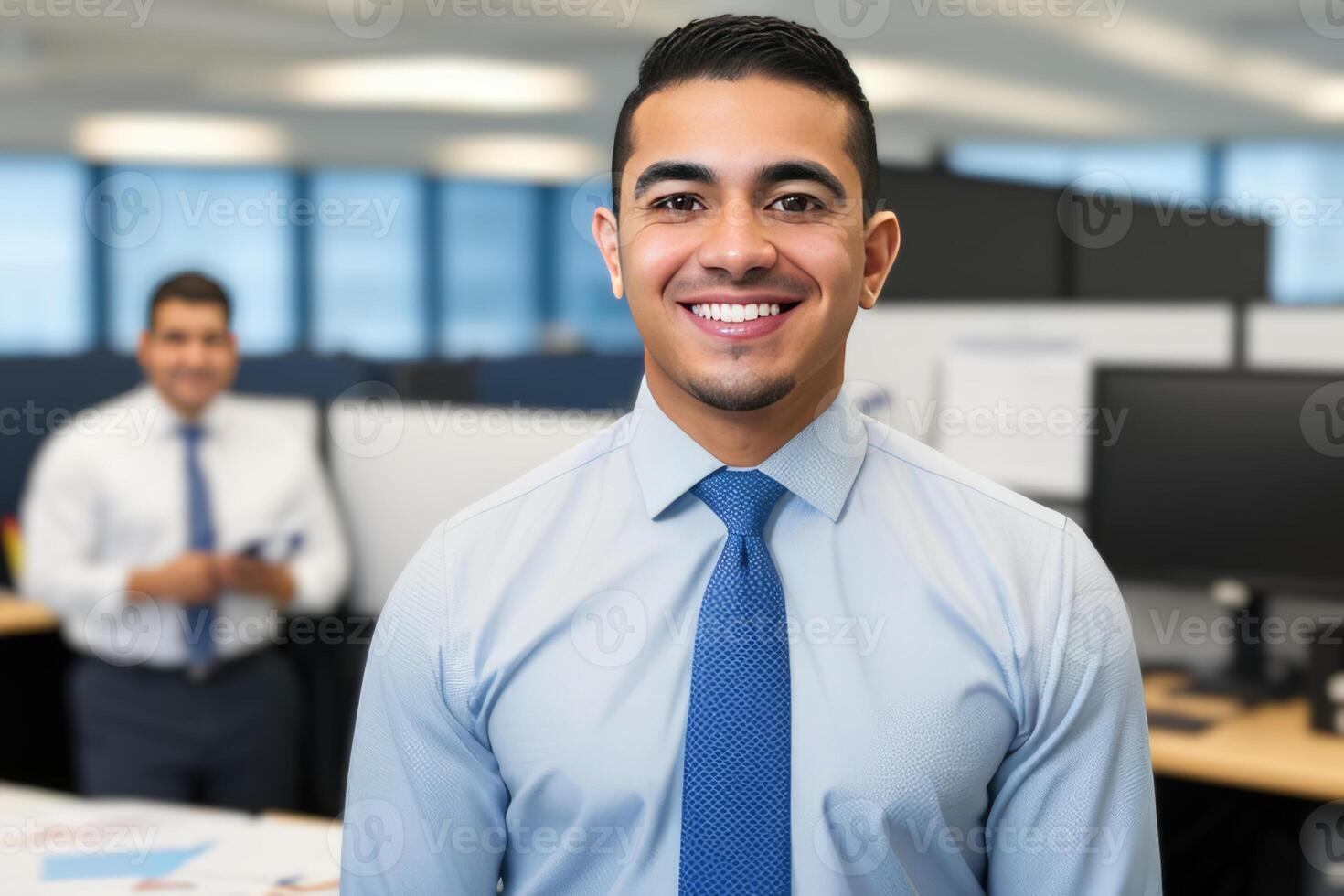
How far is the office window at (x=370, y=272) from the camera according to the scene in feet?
31.7

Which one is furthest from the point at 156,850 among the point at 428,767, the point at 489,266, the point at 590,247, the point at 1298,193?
the point at 590,247

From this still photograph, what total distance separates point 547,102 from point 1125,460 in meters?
7.28

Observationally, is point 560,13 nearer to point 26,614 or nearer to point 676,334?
point 26,614

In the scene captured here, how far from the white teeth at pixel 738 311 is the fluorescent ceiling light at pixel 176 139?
348 inches

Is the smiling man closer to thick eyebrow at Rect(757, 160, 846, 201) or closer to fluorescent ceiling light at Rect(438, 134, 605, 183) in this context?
thick eyebrow at Rect(757, 160, 846, 201)

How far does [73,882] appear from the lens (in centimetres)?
151

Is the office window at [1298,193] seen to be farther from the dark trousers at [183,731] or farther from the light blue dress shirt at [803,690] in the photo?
the light blue dress shirt at [803,690]

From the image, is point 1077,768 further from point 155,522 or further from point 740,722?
point 155,522

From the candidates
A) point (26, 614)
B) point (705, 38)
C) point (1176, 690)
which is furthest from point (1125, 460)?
point (26, 614)

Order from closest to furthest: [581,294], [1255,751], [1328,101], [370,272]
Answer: [1255,751] → [1328,101] → [370,272] → [581,294]

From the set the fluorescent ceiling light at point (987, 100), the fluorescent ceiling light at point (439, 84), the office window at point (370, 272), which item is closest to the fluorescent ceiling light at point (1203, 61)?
the fluorescent ceiling light at point (987, 100)

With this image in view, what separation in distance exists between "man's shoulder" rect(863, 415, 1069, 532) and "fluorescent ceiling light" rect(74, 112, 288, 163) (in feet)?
28.8

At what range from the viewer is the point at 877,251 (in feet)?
3.51

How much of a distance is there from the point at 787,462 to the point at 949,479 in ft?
0.45
